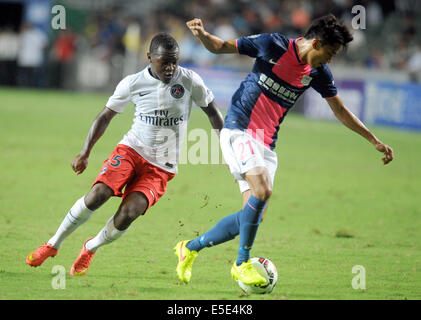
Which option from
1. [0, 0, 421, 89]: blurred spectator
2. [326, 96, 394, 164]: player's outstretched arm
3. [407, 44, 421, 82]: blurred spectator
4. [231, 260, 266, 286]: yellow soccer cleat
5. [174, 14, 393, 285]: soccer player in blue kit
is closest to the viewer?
[231, 260, 266, 286]: yellow soccer cleat

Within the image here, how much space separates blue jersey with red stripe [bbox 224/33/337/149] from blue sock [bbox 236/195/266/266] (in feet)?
2.13

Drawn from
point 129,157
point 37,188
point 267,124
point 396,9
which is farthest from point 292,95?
point 396,9

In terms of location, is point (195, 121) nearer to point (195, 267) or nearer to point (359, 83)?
point (359, 83)

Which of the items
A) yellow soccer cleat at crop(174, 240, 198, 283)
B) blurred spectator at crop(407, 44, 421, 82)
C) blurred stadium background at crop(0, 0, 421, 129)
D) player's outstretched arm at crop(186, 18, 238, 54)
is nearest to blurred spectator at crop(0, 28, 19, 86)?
blurred stadium background at crop(0, 0, 421, 129)

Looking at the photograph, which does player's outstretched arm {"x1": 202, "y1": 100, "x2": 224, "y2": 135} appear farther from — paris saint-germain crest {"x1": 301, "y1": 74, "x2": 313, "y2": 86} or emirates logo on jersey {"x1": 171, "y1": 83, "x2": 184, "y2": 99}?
paris saint-germain crest {"x1": 301, "y1": 74, "x2": 313, "y2": 86}

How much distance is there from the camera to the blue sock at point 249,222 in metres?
5.42

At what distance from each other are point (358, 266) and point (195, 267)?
1.58m

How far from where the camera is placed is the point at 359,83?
2095 cm

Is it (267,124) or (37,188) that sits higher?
(267,124)

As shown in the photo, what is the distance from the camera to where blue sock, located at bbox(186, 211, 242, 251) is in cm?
579

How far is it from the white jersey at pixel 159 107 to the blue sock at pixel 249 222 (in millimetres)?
979

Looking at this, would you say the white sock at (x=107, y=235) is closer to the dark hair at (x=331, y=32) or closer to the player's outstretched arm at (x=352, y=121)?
the player's outstretched arm at (x=352, y=121)

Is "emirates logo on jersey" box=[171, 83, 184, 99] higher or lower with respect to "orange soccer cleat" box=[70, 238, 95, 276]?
higher

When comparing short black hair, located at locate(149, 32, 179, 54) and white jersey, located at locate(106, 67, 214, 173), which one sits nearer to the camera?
short black hair, located at locate(149, 32, 179, 54)
